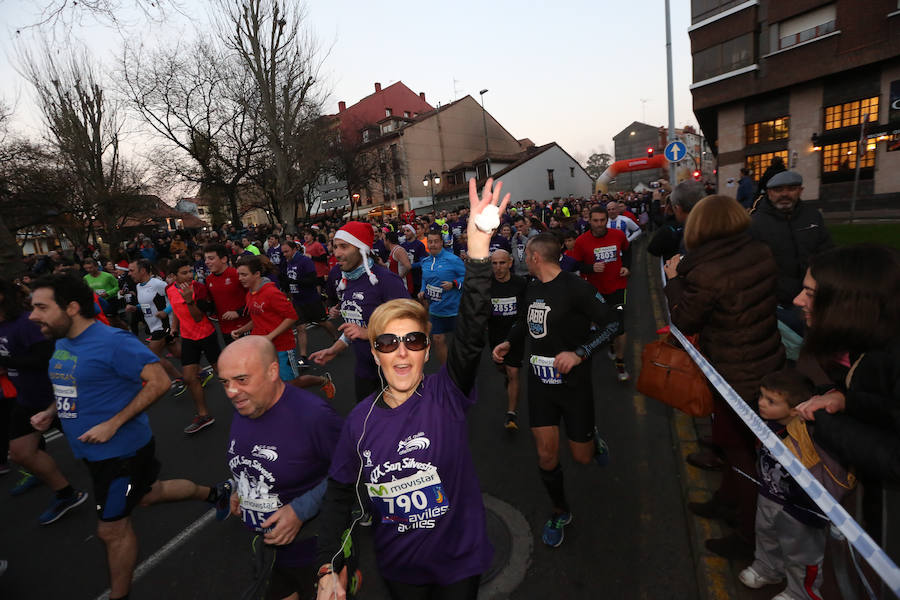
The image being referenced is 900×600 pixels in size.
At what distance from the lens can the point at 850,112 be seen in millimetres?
22688

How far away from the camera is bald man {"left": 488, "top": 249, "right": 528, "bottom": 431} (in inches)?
188

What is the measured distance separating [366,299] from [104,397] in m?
2.05

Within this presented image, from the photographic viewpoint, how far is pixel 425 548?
5.97 feet

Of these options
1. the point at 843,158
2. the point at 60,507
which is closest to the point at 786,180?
the point at 60,507

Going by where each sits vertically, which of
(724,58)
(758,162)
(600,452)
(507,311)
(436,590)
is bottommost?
(600,452)

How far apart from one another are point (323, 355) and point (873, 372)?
355 centimetres

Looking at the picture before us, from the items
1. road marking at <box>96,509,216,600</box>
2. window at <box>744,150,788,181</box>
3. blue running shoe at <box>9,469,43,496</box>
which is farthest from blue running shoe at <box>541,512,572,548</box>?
window at <box>744,150,788,181</box>

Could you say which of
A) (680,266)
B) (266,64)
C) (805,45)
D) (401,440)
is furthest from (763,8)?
(401,440)

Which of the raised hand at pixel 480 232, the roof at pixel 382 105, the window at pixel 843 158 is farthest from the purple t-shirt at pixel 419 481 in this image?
the roof at pixel 382 105

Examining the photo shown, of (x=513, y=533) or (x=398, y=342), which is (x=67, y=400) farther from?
(x=513, y=533)

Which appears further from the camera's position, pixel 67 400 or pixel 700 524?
pixel 700 524

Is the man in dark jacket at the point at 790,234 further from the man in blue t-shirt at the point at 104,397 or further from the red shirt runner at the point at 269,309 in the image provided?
the man in blue t-shirt at the point at 104,397

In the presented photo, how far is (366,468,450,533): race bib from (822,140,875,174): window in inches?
1203

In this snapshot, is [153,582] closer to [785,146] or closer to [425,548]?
[425,548]
